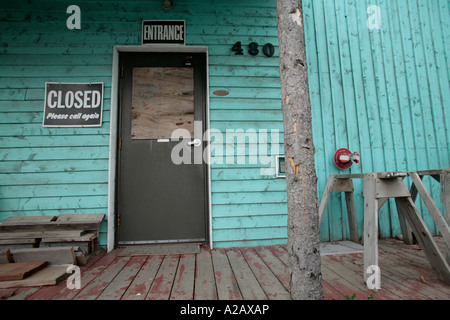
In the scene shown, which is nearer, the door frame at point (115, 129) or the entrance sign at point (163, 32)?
the door frame at point (115, 129)

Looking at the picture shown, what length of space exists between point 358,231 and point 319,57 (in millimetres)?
2212

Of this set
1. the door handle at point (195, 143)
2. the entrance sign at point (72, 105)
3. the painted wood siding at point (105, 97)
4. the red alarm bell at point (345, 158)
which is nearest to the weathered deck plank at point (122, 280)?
the painted wood siding at point (105, 97)

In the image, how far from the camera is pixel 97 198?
2.38 meters

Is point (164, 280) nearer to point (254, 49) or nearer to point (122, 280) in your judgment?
point (122, 280)

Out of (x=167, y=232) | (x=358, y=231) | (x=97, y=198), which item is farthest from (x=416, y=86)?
(x=97, y=198)

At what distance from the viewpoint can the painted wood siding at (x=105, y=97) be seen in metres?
2.37

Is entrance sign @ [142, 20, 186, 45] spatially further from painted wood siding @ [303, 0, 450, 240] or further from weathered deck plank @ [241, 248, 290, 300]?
weathered deck plank @ [241, 248, 290, 300]

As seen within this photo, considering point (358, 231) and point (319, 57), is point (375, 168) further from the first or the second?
point (319, 57)

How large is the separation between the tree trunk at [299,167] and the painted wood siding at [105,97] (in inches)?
48.7

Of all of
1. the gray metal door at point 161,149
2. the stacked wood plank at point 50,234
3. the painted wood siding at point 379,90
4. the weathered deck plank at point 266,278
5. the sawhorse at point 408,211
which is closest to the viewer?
the weathered deck plank at point 266,278

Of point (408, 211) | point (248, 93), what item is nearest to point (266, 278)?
point (408, 211)

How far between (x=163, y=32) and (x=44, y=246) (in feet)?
8.41

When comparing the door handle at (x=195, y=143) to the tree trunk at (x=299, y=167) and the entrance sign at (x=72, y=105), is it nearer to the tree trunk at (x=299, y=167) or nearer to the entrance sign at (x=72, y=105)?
the entrance sign at (x=72, y=105)

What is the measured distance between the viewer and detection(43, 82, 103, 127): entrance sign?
244cm
